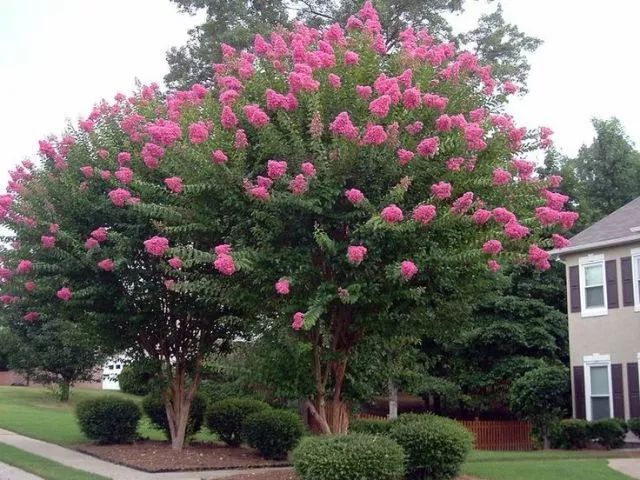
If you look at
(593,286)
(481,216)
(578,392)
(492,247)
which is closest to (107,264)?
(481,216)

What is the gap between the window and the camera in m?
22.9

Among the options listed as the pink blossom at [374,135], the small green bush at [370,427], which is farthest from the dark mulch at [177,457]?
the pink blossom at [374,135]

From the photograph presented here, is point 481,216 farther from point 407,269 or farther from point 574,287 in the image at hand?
point 574,287

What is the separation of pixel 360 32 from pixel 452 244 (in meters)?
3.55

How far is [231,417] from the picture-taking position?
1662 cm

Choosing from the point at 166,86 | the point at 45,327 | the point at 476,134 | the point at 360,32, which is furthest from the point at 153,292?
the point at 45,327

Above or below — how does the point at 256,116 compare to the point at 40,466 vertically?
above

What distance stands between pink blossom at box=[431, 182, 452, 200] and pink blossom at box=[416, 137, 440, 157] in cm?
45

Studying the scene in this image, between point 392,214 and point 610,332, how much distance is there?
15581mm

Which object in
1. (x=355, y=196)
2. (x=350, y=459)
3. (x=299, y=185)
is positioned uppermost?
(x=299, y=185)

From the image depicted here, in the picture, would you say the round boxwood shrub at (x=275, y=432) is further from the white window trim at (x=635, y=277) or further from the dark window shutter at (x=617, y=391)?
the white window trim at (x=635, y=277)

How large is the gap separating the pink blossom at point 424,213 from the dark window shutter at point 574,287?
1559cm

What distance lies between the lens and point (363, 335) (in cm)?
1137

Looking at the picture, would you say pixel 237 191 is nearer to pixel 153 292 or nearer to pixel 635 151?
pixel 153 292
